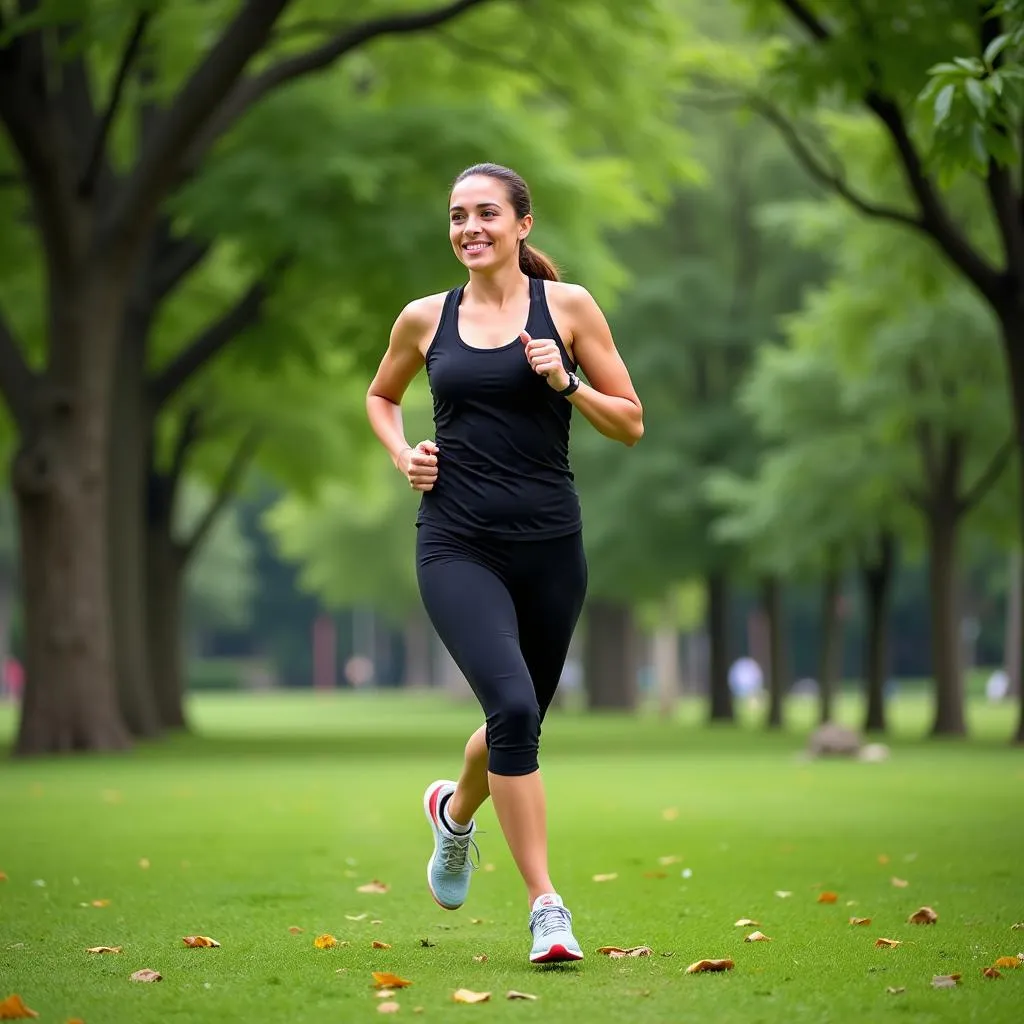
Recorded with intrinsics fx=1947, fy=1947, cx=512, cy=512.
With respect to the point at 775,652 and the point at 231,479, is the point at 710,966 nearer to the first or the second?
the point at 231,479

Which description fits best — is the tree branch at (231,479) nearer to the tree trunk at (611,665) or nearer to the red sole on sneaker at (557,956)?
the tree trunk at (611,665)

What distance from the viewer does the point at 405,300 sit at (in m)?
22.0

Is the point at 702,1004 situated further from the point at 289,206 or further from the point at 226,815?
the point at 289,206

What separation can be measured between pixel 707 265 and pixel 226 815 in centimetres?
2377

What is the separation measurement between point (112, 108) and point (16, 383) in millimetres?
3587

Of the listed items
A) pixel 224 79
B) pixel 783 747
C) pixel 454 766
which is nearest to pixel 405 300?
pixel 224 79

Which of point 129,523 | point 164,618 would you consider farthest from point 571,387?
point 164,618

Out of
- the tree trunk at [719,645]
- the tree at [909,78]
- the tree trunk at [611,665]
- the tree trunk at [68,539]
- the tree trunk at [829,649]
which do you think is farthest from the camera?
the tree trunk at [611,665]

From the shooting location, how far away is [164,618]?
99.9 feet

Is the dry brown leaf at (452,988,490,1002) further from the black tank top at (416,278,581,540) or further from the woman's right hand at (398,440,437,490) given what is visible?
the woman's right hand at (398,440,437,490)

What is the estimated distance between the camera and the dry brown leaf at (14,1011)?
496 cm

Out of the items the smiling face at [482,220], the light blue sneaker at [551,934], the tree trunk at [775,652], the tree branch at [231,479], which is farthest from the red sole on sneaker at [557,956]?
the tree trunk at [775,652]

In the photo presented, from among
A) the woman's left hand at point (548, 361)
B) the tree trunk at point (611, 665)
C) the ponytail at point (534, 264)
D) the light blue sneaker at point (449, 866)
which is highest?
the ponytail at point (534, 264)

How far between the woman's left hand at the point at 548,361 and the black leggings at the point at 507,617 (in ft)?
1.56
